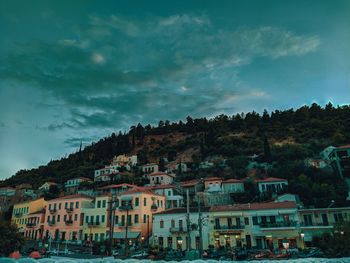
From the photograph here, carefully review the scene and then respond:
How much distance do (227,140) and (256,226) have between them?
224 ft

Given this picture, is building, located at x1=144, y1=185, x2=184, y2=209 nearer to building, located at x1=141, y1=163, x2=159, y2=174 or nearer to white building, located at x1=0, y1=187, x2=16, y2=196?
building, located at x1=141, y1=163, x2=159, y2=174

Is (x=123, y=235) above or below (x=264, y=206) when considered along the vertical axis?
below

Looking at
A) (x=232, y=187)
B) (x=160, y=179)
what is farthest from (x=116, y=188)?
(x=232, y=187)

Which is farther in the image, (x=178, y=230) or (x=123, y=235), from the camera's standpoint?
(x=123, y=235)

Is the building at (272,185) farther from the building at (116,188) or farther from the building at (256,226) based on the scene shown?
the building at (116,188)

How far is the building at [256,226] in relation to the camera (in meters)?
40.5

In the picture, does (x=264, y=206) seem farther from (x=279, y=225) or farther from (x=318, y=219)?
(x=318, y=219)

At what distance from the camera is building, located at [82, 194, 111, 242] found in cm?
5303

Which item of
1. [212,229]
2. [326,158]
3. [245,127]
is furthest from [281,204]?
[245,127]

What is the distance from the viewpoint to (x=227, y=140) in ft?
356

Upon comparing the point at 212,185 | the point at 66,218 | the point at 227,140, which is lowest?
the point at 66,218

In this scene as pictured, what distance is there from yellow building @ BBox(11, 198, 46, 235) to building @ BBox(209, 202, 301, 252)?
4200cm

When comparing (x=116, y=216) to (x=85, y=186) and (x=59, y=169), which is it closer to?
(x=85, y=186)

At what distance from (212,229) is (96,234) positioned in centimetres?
2261
